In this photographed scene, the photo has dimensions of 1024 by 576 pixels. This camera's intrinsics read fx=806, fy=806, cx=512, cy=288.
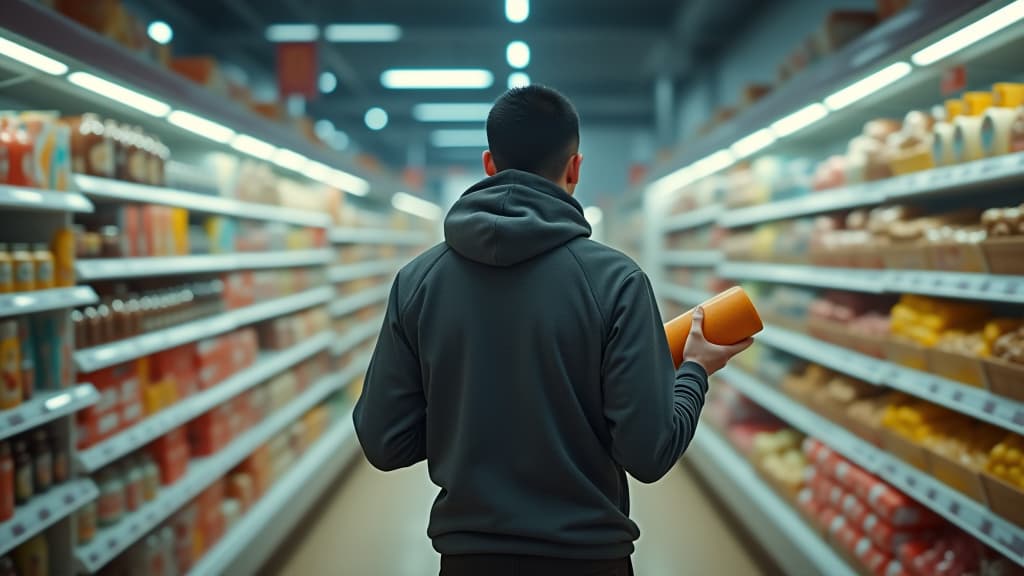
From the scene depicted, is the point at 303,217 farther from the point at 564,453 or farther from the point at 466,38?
the point at 466,38

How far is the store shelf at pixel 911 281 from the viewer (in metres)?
2.50

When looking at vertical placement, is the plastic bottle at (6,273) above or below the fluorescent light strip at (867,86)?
below

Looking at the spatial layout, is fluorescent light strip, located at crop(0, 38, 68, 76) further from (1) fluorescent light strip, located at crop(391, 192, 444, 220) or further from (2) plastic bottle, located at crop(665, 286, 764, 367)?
(1) fluorescent light strip, located at crop(391, 192, 444, 220)

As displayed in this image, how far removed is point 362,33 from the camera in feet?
37.7

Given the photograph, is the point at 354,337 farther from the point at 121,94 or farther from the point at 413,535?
the point at 121,94

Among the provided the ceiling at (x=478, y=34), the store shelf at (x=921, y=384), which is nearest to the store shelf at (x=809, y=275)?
the store shelf at (x=921, y=384)

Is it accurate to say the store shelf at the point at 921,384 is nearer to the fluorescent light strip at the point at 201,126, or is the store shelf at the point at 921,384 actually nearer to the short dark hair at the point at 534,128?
the short dark hair at the point at 534,128

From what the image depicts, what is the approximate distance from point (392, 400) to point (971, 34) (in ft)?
7.04

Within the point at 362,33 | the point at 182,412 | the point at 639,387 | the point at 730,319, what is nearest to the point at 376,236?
the point at 362,33

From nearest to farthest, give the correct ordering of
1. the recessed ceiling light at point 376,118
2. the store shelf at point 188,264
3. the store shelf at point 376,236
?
the store shelf at point 188,264 < the store shelf at point 376,236 < the recessed ceiling light at point 376,118

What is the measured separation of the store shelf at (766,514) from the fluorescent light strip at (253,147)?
11.1ft

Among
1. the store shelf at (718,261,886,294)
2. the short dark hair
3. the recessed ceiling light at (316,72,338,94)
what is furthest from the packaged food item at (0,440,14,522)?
the recessed ceiling light at (316,72,338,94)

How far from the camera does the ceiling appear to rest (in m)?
10.2

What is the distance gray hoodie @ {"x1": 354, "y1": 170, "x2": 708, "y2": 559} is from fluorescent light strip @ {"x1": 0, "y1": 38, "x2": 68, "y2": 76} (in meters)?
1.60
